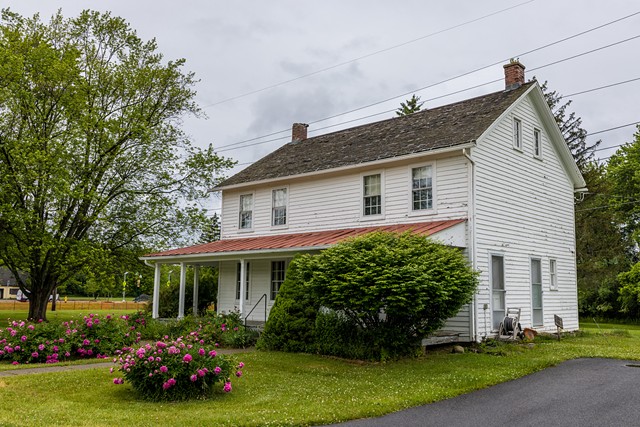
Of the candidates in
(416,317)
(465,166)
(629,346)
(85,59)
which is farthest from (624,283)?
(85,59)

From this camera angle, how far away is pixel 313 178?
63.4 ft

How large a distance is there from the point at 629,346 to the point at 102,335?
14600mm

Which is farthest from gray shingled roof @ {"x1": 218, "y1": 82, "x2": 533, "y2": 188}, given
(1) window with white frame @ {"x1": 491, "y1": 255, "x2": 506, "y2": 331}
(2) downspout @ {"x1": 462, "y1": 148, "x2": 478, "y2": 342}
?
(1) window with white frame @ {"x1": 491, "y1": 255, "x2": 506, "y2": 331}

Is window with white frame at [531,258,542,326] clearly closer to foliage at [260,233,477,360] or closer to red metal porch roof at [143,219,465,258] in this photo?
red metal porch roof at [143,219,465,258]

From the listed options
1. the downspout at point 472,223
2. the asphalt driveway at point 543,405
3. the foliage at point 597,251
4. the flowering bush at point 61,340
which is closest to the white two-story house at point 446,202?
the downspout at point 472,223

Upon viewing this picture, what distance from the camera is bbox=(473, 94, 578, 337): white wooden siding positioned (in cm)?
1569

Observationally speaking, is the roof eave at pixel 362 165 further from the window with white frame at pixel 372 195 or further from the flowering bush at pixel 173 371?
the flowering bush at pixel 173 371

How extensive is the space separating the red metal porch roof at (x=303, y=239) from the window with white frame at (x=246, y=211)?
0.66 m

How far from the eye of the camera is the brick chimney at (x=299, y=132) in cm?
2509

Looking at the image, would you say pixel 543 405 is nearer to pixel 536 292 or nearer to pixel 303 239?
pixel 303 239

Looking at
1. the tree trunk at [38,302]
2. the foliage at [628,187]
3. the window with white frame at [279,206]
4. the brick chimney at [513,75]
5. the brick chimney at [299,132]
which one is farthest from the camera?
the foliage at [628,187]

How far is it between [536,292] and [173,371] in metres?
13.1

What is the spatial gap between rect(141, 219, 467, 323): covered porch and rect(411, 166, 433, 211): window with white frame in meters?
0.67

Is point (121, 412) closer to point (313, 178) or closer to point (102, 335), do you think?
point (102, 335)
